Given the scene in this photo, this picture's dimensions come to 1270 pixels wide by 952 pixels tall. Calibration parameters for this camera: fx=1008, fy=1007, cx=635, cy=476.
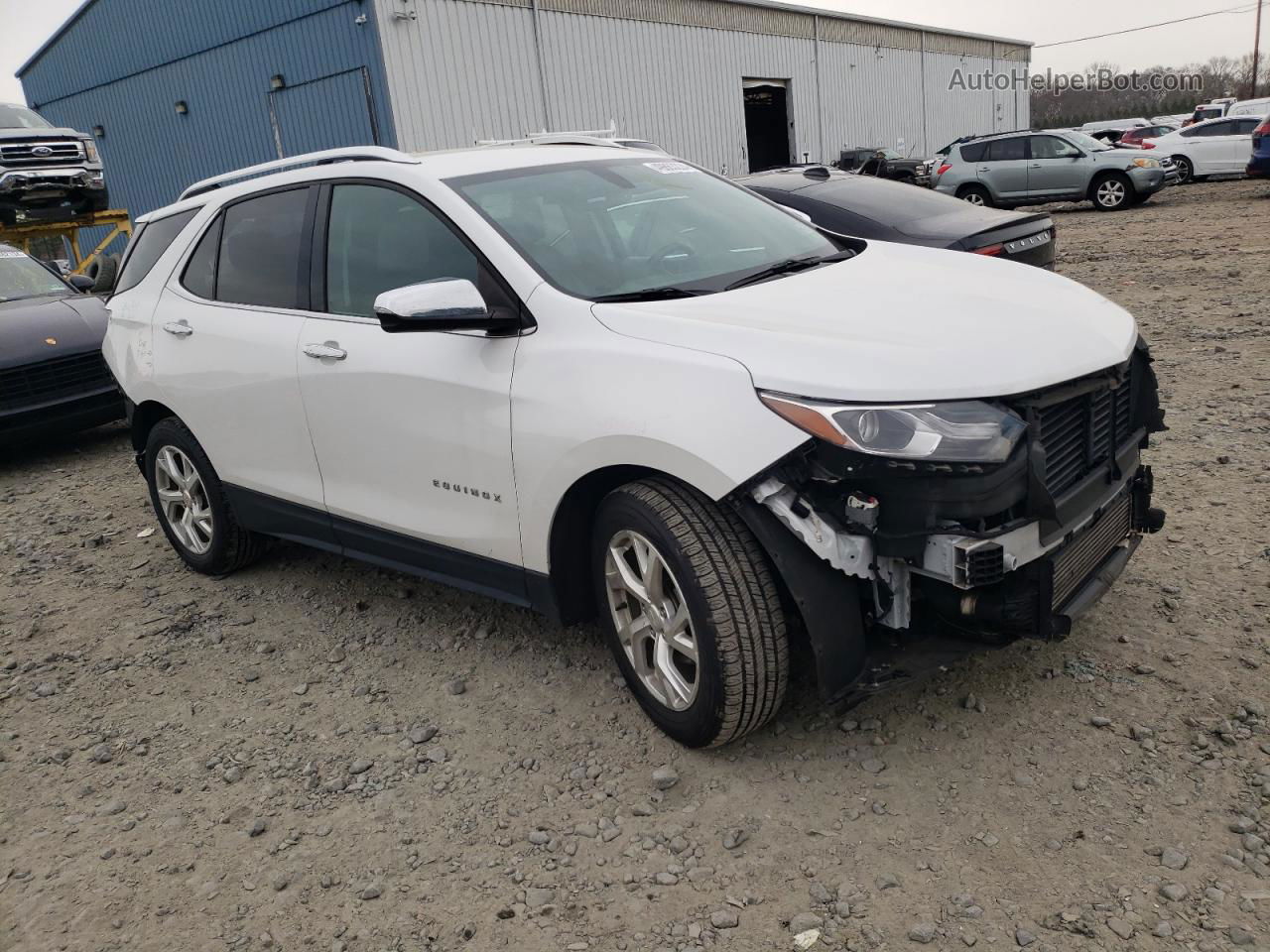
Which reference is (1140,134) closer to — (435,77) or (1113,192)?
(1113,192)

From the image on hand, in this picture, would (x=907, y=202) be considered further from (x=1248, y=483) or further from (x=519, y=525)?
(x=519, y=525)

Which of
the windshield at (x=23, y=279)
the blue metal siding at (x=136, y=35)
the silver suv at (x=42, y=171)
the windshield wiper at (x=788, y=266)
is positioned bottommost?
the windshield wiper at (x=788, y=266)

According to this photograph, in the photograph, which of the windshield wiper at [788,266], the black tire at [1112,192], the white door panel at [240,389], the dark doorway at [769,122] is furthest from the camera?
the dark doorway at [769,122]

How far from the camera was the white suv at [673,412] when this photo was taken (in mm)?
2527

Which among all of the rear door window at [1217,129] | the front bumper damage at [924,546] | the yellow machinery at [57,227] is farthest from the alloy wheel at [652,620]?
the rear door window at [1217,129]

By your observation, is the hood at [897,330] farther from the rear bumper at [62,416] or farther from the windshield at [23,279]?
the windshield at [23,279]

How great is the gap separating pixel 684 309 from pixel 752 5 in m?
24.7

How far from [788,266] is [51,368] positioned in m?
6.16

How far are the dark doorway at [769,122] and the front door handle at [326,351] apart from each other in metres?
24.7

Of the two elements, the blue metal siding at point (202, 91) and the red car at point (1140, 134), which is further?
the red car at point (1140, 134)

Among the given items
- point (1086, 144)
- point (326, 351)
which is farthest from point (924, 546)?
point (1086, 144)

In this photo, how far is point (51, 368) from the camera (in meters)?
7.34

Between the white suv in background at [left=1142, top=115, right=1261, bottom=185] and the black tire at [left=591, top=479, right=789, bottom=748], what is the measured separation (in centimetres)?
2304

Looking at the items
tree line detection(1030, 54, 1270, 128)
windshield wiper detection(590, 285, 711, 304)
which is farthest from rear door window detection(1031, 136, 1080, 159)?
tree line detection(1030, 54, 1270, 128)
